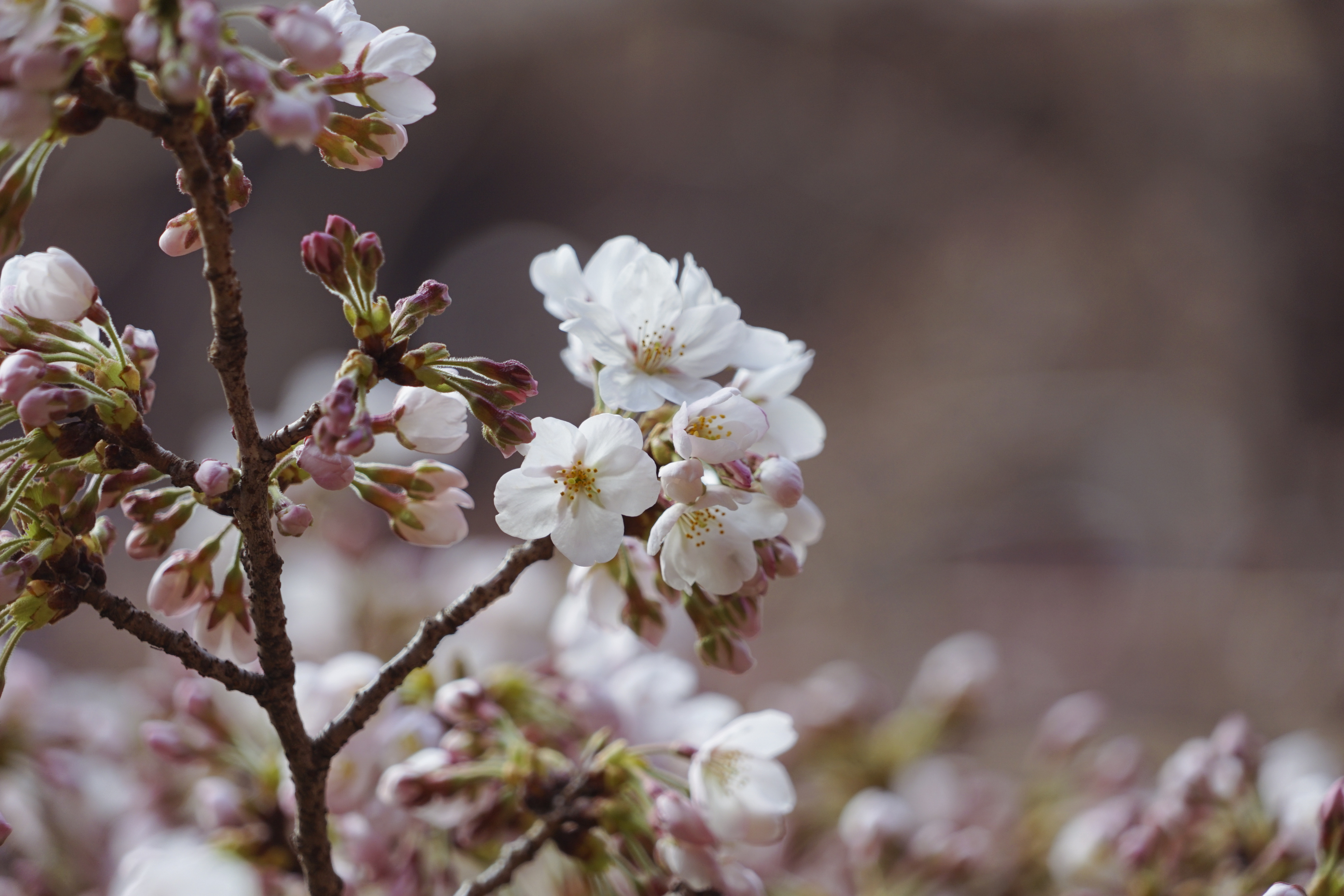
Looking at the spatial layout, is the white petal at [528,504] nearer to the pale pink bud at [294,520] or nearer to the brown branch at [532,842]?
the pale pink bud at [294,520]

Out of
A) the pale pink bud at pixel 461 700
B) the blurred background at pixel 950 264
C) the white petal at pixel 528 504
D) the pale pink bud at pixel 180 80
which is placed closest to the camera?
the pale pink bud at pixel 180 80

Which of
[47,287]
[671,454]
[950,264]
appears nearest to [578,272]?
[671,454]

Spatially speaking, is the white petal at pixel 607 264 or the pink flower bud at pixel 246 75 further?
the white petal at pixel 607 264

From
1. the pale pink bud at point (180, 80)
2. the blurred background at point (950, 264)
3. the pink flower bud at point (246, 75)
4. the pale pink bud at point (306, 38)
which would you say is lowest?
the blurred background at point (950, 264)

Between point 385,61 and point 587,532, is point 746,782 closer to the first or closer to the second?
point 587,532

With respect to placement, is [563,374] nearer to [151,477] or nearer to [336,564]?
[336,564]

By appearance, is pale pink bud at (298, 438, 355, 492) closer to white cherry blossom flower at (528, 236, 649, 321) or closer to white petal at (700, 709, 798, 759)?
white cherry blossom flower at (528, 236, 649, 321)

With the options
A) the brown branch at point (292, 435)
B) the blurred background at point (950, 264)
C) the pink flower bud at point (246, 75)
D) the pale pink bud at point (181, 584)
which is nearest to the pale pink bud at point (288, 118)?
the pink flower bud at point (246, 75)

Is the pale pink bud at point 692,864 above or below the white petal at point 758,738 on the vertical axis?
below
